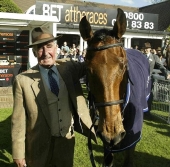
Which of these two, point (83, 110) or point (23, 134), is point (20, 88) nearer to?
point (23, 134)

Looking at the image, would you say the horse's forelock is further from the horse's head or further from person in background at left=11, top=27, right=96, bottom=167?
person in background at left=11, top=27, right=96, bottom=167

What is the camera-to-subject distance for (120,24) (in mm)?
2178

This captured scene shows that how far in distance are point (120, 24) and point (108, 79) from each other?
1.86 feet

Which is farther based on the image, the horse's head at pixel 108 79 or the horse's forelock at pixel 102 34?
the horse's forelock at pixel 102 34

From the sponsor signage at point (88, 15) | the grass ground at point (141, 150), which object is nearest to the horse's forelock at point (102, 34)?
the grass ground at point (141, 150)

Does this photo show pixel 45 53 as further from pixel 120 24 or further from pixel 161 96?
pixel 161 96

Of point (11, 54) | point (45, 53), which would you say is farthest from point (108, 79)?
point (11, 54)

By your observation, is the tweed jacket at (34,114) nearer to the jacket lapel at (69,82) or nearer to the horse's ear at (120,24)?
the jacket lapel at (69,82)

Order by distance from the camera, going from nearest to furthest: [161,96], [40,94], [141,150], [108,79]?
1. [108,79]
2. [40,94]
3. [141,150]
4. [161,96]

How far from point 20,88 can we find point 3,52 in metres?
7.85

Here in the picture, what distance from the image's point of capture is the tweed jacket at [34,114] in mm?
2338

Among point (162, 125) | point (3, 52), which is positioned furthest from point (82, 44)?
point (162, 125)

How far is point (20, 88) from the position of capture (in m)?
2.33

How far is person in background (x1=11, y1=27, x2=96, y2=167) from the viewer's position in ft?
7.70
